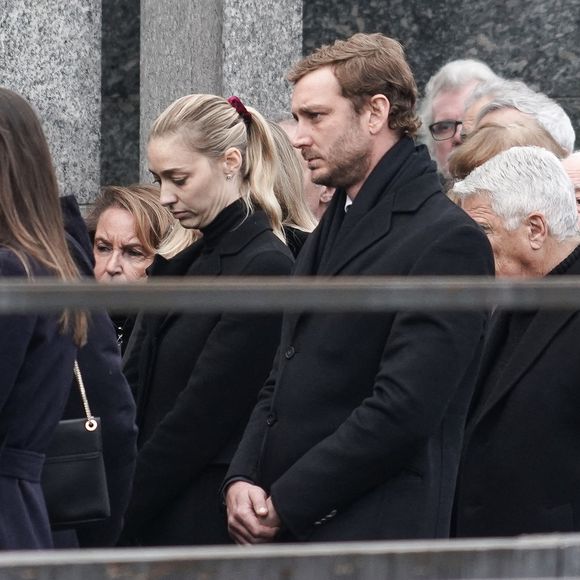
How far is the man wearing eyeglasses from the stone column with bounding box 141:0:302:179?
3.15 feet

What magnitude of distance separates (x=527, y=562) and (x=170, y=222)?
11.1ft

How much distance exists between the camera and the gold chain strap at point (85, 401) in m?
3.39

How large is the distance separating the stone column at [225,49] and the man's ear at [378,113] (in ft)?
10.4

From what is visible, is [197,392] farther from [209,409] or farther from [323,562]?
[323,562]

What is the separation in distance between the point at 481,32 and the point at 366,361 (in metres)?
4.16

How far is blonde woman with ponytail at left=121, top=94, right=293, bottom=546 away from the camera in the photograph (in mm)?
4039

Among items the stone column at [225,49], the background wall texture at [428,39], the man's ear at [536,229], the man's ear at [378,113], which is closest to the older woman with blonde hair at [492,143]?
the man's ear at [536,229]

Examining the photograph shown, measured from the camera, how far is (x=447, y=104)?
604 centimetres

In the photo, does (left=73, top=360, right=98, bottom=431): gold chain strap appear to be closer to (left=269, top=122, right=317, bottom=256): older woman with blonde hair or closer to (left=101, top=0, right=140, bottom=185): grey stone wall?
(left=269, top=122, right=317, bottom=256): older woman with blonde hair

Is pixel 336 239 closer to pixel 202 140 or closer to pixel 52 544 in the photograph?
pixel 202 140

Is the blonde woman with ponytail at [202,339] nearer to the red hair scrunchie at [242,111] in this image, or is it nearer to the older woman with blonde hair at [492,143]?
the red hair scrunchie at [242,111]

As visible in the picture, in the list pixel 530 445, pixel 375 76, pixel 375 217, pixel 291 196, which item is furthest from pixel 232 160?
pixel 530 445

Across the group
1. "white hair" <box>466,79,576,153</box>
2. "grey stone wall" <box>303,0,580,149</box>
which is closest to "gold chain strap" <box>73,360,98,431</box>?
"white hair" <box>466,79,576,153</box>

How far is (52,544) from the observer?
3.23m
